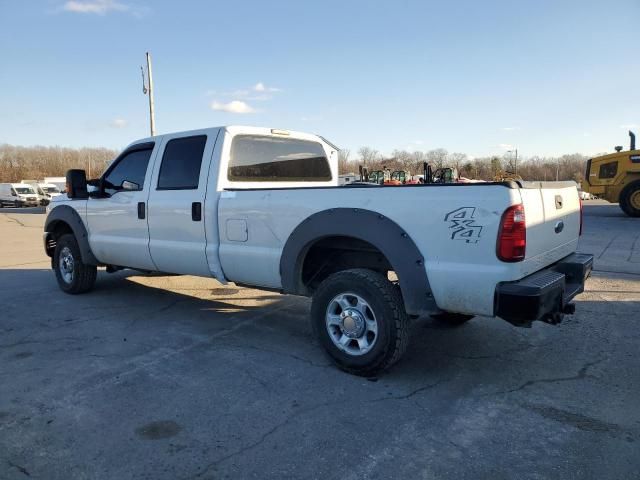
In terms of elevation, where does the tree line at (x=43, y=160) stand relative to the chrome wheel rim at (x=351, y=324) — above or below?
above

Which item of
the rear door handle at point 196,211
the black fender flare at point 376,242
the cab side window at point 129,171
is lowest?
the black fender flare at point 376,242

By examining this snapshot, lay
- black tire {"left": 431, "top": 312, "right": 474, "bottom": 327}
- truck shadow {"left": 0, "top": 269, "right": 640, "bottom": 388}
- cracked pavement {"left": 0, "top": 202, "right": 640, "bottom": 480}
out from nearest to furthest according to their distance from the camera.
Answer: cracked pavement {"left": 0, "top": 202, "right": 640, "bottom": 480}
truck shadow {"left": 0, "top": 269, "right": 640, "bottom": 388}
black tire {"left": 431, "top": 312, "right": 474, "bottom": 327}

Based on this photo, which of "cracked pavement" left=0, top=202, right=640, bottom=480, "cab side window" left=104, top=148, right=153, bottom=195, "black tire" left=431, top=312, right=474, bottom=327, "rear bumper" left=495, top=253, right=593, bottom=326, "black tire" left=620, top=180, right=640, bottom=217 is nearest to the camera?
"cracked pavement" left=0, top=202, right=640, bottom=480

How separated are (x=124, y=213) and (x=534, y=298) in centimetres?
464

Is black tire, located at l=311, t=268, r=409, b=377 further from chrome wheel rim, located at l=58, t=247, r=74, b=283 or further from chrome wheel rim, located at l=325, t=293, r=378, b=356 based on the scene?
chrome wheel rim, located at l=58, t=247, r=74, b=283

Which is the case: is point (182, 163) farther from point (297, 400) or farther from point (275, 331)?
point (297, 400)

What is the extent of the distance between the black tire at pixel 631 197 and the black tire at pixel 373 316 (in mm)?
16910

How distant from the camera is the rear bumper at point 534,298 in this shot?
304cm

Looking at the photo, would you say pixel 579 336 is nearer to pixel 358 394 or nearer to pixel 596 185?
pixel 358 394

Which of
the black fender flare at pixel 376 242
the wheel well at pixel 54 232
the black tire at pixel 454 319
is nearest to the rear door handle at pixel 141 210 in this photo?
the wheel well at pixel 54 232

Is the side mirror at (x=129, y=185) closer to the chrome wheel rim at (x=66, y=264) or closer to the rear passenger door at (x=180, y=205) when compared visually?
the rear passenger door at (x=180, y=205)

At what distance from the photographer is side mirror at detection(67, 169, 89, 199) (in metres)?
6.05

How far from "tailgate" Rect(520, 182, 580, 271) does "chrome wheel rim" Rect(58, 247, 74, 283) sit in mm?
5895

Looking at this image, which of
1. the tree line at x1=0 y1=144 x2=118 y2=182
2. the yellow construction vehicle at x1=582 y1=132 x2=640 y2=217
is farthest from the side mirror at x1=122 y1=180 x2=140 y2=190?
the tree line at x1=0 y1=144 x2=118 y2=182
